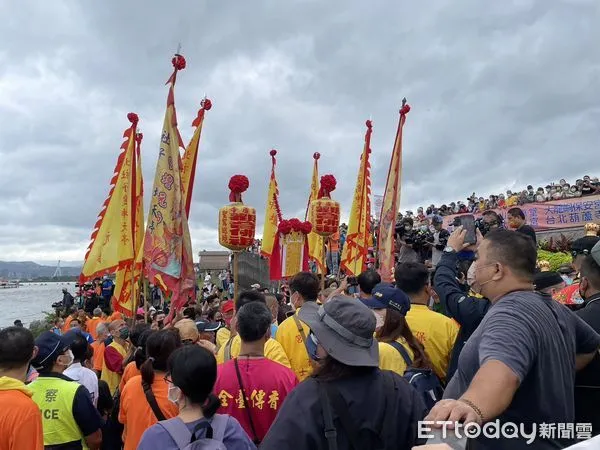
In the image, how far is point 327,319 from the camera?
7.12 feet

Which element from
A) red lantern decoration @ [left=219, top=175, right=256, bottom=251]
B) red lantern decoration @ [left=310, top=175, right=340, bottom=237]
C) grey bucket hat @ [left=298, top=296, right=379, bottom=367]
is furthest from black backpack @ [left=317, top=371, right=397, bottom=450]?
red lantern decoration @ [left=310, top=175, right=340, bottom=237]

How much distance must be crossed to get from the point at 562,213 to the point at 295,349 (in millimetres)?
14834

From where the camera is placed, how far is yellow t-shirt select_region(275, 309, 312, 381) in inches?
170

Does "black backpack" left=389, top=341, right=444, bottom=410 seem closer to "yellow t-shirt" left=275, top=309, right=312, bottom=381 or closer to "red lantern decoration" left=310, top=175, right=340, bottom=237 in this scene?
"yellow t-shirt" left=275, top=309, right=312, bottom=381

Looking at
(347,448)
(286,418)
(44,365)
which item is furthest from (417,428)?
(44,365)

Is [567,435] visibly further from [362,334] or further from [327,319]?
[327,319]

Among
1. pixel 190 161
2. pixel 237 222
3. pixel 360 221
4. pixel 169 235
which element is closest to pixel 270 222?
pixel 360 221

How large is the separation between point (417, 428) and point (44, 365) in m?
2.78

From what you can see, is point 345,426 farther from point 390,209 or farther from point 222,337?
point 390,209

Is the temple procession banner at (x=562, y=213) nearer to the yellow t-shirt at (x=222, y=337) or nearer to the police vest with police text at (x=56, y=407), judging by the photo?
the yellow t-shirt at (x=222, y=337)

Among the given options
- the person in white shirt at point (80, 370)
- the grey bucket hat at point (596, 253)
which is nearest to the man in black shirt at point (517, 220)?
the grey bucket hat at point (596, 253)

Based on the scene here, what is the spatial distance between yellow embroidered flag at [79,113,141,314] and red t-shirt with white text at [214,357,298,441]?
18.0 feet

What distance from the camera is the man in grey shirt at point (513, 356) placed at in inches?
64.4

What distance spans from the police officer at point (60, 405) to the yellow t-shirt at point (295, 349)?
4.98ft
